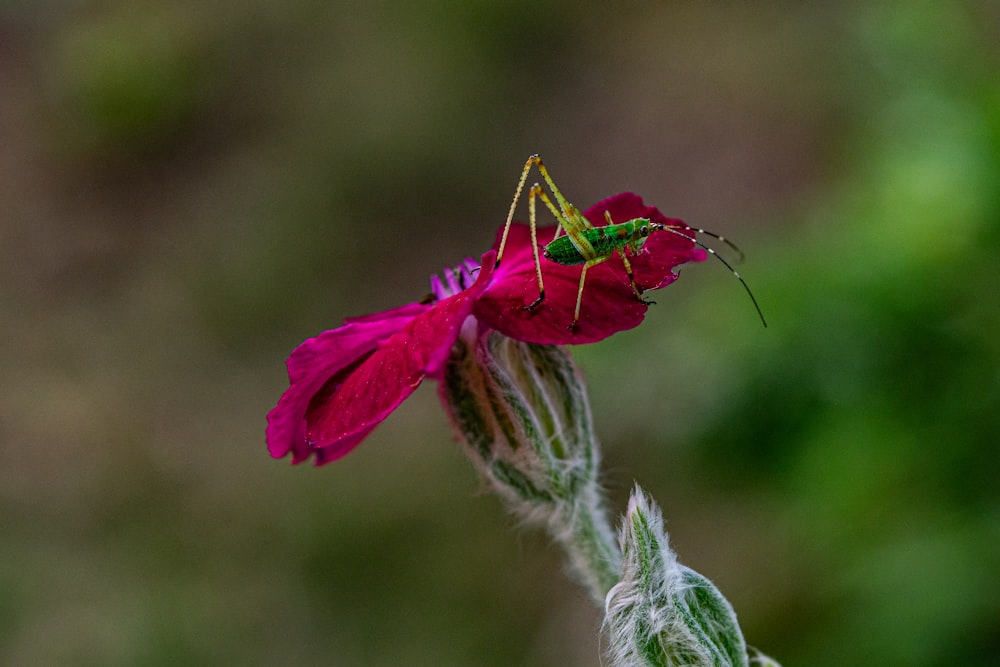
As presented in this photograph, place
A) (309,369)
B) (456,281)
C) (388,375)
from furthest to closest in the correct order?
1. (456,281)
2. (309,369)
3. (388,375)

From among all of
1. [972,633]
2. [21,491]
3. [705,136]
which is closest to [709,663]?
[972,633]

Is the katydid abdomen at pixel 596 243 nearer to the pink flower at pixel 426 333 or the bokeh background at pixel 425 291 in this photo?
the pink flower at pixel 426 333

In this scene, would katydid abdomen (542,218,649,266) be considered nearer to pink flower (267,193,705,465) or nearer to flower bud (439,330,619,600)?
pink flower (267,193,705,465)

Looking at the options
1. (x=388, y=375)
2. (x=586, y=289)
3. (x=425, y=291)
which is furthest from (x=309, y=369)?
(x=425, y=291)

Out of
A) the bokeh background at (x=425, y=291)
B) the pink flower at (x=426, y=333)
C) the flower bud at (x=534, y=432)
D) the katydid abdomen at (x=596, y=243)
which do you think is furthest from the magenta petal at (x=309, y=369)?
the bokeh background at (x=425, y=291)

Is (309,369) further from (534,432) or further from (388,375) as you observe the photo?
(534,432)
